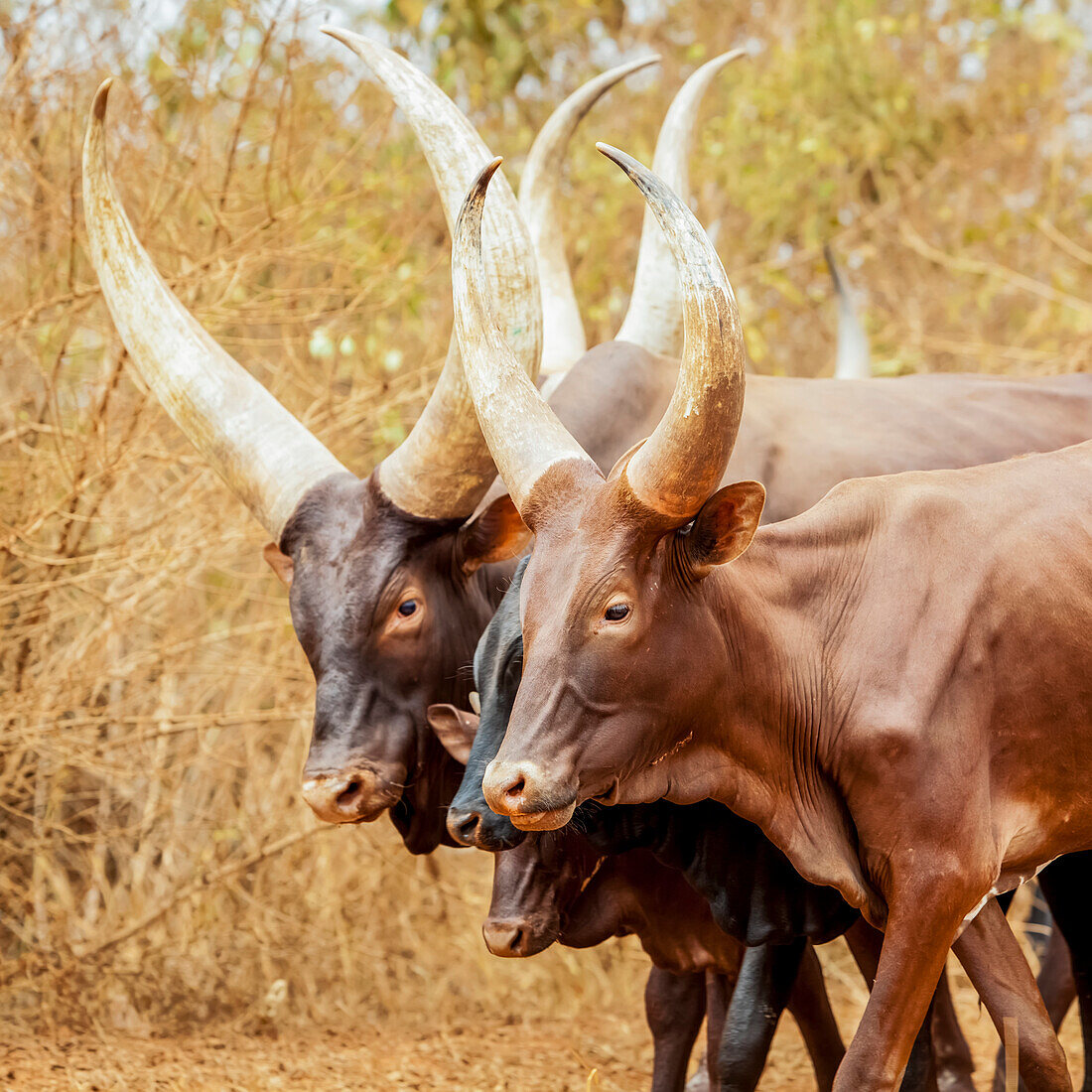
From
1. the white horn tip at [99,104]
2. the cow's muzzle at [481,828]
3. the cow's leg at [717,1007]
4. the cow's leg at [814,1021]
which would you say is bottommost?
the cow's leg at [717,1007]

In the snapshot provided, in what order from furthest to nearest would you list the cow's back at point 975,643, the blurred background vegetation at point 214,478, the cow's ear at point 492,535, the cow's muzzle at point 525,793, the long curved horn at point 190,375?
the blurred background vegetation at point 214,478, the long curved horn at point 190,375, the cow's ear at point 492,535, the cow's back at point 975,643, the cow's muzzle at point 525,793

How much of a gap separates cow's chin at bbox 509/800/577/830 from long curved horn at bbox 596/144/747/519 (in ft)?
1.99

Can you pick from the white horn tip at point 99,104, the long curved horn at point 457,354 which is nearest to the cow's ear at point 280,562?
the long curved horn at point 457,354

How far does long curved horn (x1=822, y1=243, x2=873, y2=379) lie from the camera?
6594 mm

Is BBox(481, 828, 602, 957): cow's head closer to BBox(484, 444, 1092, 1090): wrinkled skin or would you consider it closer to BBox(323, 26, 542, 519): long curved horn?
BBox(484, 444, 1092, 1090): wrinkled skin

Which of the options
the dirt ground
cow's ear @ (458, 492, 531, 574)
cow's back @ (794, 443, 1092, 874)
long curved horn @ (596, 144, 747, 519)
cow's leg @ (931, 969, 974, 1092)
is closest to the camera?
long curved horn @ (596, 144, 747, 519)

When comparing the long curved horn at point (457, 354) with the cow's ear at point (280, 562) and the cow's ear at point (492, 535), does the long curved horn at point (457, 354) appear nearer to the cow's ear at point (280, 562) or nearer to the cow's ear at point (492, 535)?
the cow's ear at point (492, 535)

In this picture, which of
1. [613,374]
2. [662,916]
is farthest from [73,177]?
[662,916]

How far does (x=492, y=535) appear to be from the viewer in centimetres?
414

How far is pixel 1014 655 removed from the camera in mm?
3178

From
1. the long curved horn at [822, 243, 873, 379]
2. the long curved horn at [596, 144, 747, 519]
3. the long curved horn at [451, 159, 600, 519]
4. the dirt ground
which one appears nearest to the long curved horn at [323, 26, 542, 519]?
the long curved horn at [451, 159, 600, 519]

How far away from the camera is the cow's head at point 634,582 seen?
115 inches

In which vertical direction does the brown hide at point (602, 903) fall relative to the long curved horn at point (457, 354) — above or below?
below

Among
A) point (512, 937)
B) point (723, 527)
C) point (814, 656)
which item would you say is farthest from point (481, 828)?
point (723, 527)
